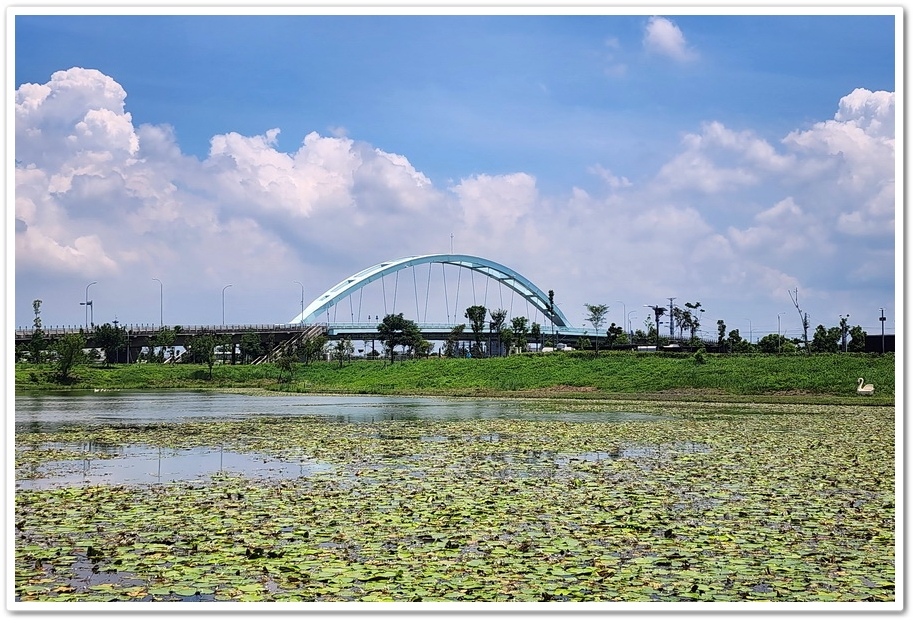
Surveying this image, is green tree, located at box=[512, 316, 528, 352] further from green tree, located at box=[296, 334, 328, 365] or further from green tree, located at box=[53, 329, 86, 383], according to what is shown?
green tree, located at box=[53, 329, 86, 383]

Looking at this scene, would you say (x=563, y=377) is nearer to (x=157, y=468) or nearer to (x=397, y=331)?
(x=397, y=331)

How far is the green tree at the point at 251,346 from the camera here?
79.4 metres

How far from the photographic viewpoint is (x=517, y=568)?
8148 mm

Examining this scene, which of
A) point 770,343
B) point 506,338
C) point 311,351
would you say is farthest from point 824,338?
point 311,351

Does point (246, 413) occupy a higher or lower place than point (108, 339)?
lower

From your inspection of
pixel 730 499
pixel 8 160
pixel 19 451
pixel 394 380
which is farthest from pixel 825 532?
pixel 394 380

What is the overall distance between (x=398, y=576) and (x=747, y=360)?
41436 millimetres

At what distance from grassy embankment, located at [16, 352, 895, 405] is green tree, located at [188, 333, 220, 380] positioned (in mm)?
1033

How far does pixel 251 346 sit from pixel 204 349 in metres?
9.72

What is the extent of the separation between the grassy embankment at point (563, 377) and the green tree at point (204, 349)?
1.03 m

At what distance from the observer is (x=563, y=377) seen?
49844mm

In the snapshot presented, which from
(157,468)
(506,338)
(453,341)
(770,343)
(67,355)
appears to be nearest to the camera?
(157,468)

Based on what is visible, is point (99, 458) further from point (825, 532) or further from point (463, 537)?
point (825, 532)
